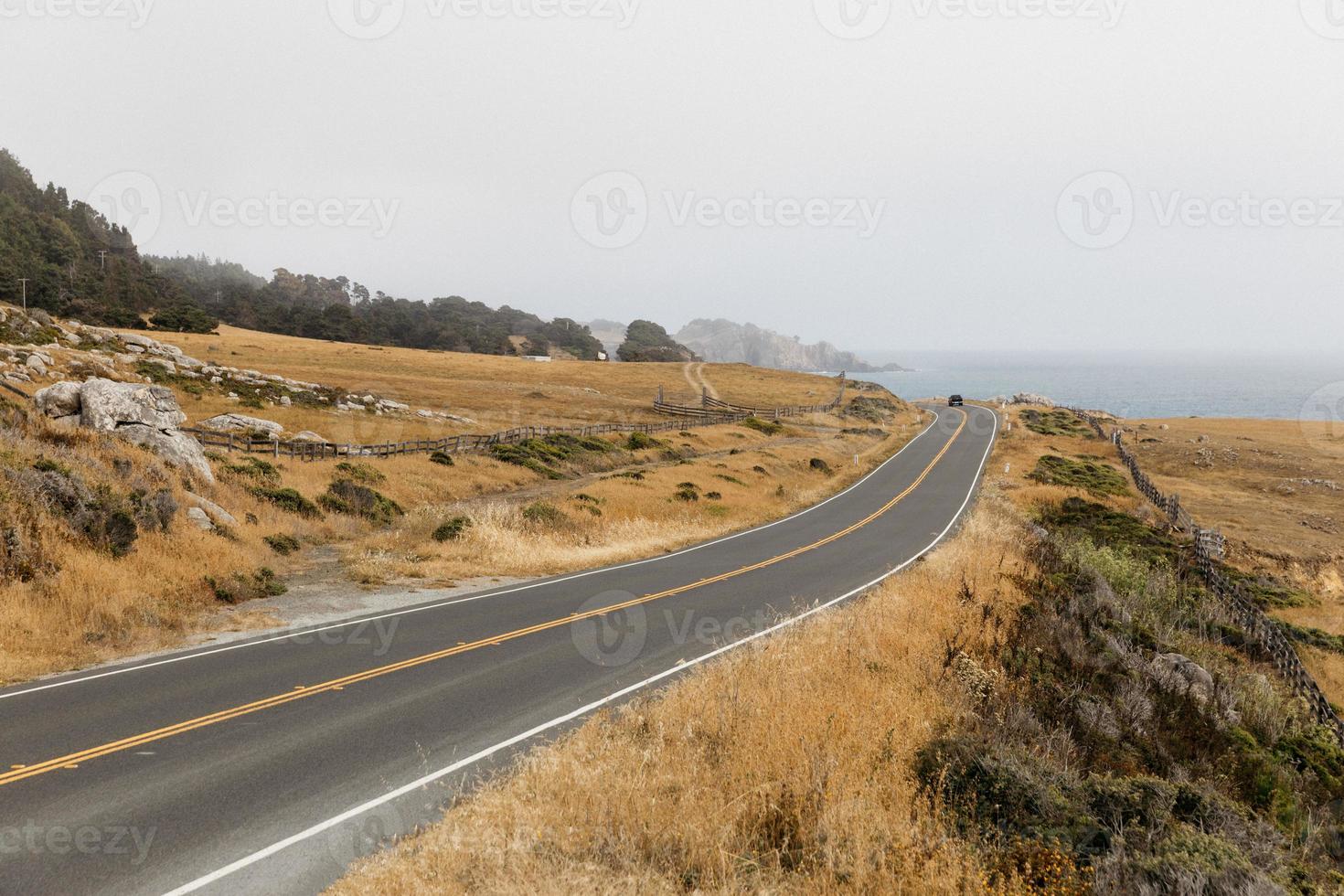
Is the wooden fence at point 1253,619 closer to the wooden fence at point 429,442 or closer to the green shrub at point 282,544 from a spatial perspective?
the green shrub at point 282,544

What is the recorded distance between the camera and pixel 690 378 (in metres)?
107

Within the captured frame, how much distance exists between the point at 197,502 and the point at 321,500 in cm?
582

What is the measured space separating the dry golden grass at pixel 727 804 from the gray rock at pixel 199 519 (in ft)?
44.8

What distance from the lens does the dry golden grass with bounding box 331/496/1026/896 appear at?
560 centimetres

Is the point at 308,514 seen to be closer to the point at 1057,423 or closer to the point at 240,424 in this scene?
the point at 240,424

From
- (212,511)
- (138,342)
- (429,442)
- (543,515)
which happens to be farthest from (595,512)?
(138,342)

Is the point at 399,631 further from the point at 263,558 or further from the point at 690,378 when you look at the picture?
the point at 690,378

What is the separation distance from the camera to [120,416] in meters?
21.1

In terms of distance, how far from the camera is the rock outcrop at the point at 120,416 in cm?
2058

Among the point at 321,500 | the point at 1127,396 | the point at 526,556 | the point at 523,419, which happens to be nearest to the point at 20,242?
the point at 523,419

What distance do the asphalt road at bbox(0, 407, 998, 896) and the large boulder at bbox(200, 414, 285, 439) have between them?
2906 cm

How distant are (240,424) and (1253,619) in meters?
45.3

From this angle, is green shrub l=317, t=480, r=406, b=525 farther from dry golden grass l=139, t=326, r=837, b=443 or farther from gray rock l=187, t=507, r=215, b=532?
dry golden grass l=139, t=326, r=837, b=443

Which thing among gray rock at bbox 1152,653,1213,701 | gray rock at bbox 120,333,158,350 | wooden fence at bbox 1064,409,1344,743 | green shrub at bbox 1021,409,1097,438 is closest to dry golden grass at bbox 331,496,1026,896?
gray rock at bbox 1152,653,1213,701
